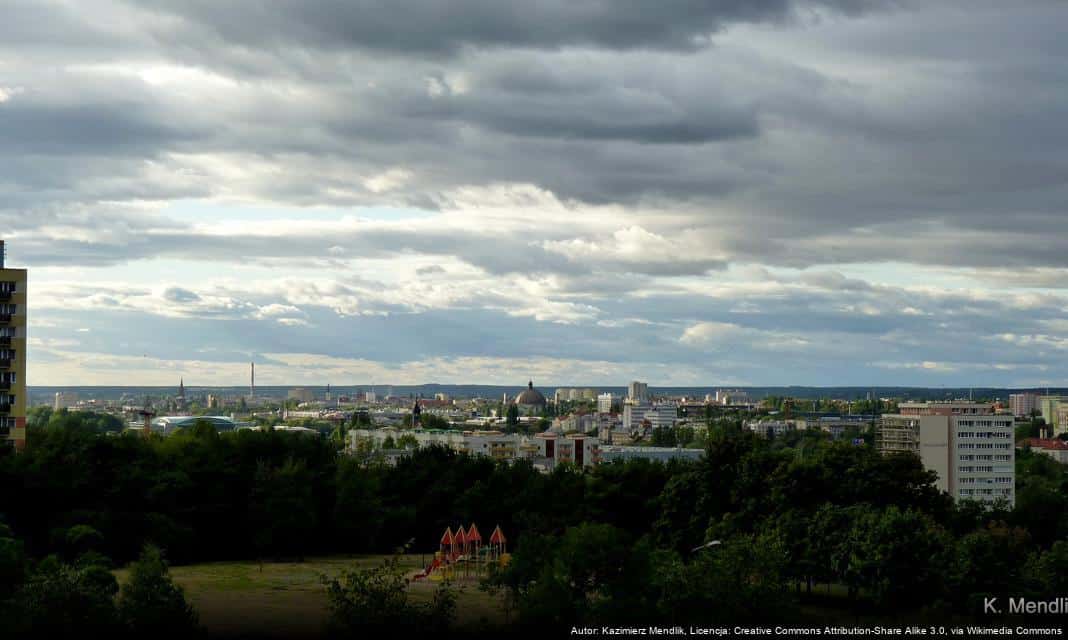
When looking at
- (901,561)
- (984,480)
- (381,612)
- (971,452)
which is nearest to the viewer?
(381,612)

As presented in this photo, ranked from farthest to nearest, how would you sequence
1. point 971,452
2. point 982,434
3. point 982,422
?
point 982,434, point 982,422, point 971,452

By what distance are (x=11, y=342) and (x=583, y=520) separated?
33.0 meters

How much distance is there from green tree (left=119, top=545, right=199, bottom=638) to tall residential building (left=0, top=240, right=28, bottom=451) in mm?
34418

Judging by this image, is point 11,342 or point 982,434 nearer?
point 11,342

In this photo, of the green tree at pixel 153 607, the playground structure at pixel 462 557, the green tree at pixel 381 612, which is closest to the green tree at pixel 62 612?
the green tree at pixel 153 607

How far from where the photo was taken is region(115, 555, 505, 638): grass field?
1684 inches

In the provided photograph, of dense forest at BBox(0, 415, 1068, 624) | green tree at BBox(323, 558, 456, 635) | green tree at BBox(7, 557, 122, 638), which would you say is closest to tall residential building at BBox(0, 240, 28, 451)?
dense forest at BBox(0, 415, 1068, 624)

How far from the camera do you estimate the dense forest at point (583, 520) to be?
3912cm

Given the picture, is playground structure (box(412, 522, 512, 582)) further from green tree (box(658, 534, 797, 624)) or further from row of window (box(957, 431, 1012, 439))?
row of window (box(957, 431, 1012, 439))

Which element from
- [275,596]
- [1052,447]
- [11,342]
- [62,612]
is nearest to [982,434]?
[1052,447]

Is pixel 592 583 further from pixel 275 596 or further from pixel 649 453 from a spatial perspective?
pixel 649 453

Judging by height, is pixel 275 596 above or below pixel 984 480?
below

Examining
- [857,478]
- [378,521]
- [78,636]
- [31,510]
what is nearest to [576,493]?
[378,521]

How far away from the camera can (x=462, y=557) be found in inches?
2368
